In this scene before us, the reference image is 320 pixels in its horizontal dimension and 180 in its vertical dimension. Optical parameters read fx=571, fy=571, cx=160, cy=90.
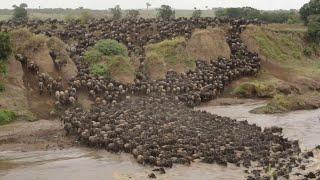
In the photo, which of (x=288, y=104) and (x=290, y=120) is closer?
(x=290, y=120)

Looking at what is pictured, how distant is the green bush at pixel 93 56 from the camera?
2953 centimetres

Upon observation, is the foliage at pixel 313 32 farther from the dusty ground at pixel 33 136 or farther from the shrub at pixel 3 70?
the dusty ground at pixel 33 136

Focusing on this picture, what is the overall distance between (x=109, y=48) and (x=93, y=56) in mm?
1145

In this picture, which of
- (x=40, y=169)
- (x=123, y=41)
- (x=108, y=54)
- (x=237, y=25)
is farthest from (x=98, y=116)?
(x=237, y=25)

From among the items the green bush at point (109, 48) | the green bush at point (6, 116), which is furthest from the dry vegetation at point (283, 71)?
the green bush at point (6, 116)

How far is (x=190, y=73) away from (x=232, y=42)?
6724 mm

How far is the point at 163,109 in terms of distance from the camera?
2345cm

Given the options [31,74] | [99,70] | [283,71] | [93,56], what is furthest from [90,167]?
[283,71]

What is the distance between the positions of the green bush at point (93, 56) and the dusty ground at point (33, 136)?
661 cm

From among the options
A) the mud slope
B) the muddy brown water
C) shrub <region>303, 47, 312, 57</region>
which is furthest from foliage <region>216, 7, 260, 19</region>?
the muddy brown water

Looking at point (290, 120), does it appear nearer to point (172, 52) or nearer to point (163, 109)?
point (163, 109)

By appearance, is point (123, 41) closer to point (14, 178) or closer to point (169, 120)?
point (169, 120)

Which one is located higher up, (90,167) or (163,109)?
(163,109)

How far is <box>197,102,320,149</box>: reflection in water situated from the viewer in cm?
2070
